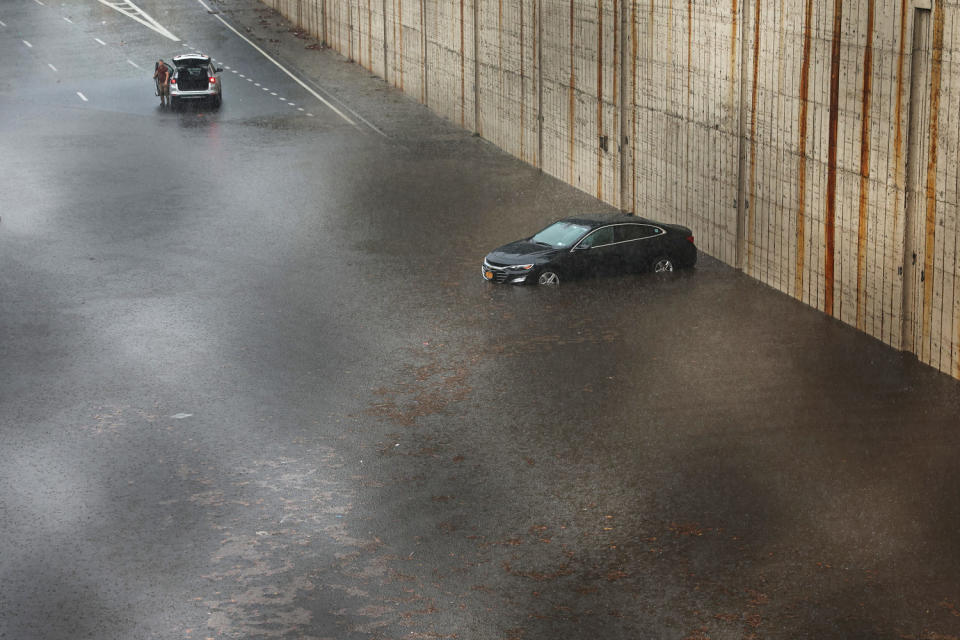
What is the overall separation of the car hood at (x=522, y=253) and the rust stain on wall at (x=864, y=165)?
234 inches

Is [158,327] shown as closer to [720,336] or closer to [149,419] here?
[149,419]

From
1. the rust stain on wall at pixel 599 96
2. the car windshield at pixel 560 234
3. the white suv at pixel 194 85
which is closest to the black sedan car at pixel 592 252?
the car windshield at pixel 560 234

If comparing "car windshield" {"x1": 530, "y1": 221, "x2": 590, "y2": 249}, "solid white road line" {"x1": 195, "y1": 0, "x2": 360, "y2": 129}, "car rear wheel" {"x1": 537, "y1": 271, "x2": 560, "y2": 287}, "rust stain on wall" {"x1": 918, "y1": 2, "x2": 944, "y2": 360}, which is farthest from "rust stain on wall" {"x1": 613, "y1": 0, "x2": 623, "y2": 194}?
"solid white road line" {"x1": 195, "y1": 0, "x2": 360, "y2": 129}

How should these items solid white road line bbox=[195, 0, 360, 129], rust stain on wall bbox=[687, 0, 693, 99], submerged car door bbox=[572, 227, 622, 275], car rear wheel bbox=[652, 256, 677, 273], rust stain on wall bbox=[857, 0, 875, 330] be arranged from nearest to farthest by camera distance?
rust stain on wall bbox=[857, 0, 875, 330], submerged car door bbox=[572, 227, 622, 275], car rear wheel bbox=[652, 256, 677, 273], rust stain on wall bbox=[687, 0, 693, 99], solid white road line bbox=[195, 0, 360, 129]

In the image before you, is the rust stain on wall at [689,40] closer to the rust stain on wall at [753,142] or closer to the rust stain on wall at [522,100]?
the rust stain on wall at [753,142]

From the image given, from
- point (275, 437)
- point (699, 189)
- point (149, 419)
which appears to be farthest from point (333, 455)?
point (699, 189)

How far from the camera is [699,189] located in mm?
27594

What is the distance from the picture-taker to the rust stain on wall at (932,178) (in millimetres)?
18953

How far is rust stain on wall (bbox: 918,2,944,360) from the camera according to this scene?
1895 centimetres

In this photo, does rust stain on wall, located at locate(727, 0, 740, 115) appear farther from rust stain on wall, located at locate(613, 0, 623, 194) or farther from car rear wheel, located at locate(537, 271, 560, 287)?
rust stain on wall, located at locate(613, 0, 623, 194)

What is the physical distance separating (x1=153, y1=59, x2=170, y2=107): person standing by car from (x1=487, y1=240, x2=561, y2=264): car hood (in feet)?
82.1

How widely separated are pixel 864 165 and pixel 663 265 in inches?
212

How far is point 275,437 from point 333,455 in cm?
107

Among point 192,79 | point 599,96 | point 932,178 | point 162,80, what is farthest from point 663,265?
point 162,80
